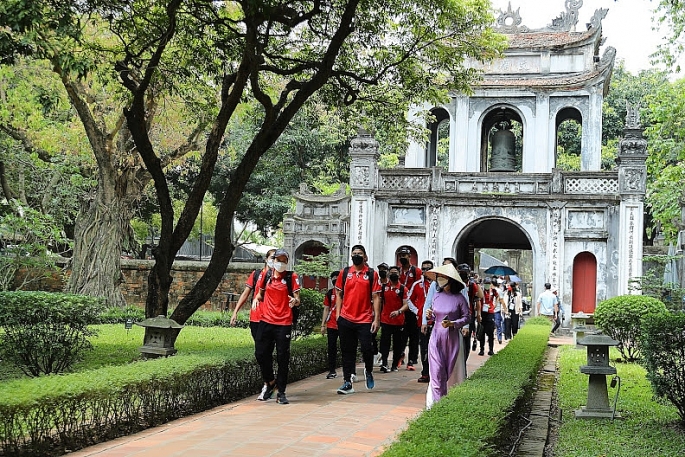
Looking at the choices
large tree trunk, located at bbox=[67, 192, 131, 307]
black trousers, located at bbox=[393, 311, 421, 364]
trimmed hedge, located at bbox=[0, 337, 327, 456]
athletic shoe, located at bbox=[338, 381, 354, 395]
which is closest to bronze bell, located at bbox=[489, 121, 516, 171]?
large tree trunk, located at bbox=[67, 192, 131, 307]

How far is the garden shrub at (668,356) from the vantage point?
7.58 metres

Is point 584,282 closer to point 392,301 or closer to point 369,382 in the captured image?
point 392,301

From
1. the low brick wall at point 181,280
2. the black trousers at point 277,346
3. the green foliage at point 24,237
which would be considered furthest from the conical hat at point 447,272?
the low brick wall at point 181,280

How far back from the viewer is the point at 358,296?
973 centimetres

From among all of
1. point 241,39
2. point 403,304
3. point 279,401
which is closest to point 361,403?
point 279,401

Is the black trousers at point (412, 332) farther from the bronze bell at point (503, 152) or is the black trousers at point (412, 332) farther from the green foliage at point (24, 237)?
the bronze bell at point (503, 152)

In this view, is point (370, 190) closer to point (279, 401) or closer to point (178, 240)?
point (178, 240)

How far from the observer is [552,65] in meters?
25.5

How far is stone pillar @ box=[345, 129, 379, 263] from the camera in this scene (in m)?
23.8

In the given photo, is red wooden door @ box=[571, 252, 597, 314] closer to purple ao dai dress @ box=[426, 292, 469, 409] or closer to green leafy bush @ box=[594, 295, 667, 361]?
green leafy bush @ box=[594, 295, 667, 361]

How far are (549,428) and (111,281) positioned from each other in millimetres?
15929

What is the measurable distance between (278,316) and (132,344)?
7.50 meters

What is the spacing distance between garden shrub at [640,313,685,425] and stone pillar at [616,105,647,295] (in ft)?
49.0

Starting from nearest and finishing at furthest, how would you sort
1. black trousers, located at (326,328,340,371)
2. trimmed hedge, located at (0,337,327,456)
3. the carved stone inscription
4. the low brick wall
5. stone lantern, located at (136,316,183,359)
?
trimmed hedge, located at (0,337,327,456) < stone lantern, located at (136,316,183,359) < black trousers, located at (326,328,340,371) < the carved stone inscription < the low brick wall
